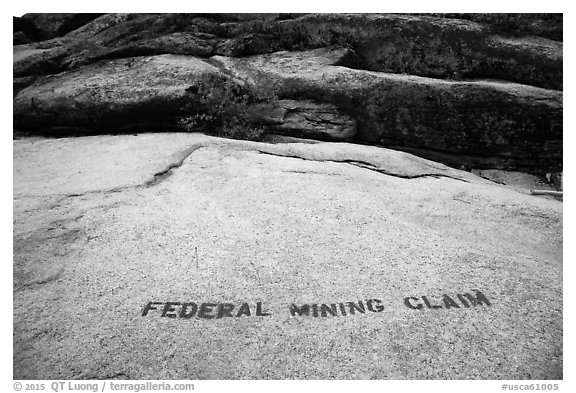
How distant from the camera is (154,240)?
15.2ft

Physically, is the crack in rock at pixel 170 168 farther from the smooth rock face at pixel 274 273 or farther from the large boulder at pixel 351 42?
the large boulder at pixel 351 42

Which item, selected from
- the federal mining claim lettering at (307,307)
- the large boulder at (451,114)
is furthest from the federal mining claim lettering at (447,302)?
the large boulder at (451,114)

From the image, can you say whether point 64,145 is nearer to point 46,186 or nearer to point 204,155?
point 46,186

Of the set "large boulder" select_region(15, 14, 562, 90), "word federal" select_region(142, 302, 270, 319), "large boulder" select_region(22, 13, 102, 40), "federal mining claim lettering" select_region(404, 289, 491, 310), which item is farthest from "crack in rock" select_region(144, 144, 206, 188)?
"large boulder" select_region(22, 13, 102, 40)

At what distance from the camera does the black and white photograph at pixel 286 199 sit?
3336 mm

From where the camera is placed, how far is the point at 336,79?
874 centimetres

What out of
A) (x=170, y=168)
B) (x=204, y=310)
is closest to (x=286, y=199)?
(x=170, y=168)

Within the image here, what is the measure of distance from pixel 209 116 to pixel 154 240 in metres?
4.48

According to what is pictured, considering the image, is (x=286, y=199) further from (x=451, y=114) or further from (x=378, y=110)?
(x=451, y=114)

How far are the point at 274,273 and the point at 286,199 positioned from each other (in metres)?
1.58

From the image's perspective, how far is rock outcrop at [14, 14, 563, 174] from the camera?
8.57 meters

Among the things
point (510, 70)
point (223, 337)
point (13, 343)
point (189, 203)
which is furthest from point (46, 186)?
point (510, 70)

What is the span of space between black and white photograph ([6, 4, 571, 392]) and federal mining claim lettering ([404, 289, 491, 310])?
0.02 m

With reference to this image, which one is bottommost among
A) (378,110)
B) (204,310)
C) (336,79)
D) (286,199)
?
(204,310)
